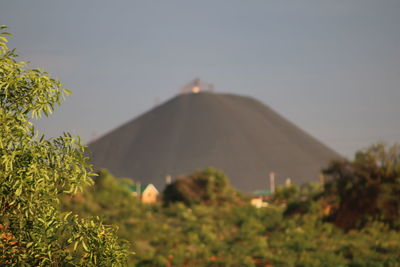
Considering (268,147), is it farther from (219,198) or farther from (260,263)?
(260,263)

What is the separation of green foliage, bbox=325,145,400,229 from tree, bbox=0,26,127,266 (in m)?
22.7

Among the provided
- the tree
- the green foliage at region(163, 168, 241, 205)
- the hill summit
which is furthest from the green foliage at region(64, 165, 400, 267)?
the hill summit

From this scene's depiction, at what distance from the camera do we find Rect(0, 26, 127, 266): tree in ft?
27.1

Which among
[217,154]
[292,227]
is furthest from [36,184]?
[217,154]

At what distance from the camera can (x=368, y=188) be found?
29.5 meters

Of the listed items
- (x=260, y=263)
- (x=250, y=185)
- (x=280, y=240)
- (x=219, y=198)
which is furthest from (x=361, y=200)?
(x=250, y=185)

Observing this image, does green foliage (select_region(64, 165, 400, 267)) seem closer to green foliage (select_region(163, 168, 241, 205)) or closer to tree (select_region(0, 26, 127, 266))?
green foliage (select_region(163, 168, 241, 205))

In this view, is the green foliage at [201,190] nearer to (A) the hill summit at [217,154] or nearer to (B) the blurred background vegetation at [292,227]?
(B) the blurred background vegetation at [292,227]

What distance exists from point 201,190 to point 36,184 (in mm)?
37882

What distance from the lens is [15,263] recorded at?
27.3 ft

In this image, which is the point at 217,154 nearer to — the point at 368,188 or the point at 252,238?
the point at 368,188

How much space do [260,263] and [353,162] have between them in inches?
441

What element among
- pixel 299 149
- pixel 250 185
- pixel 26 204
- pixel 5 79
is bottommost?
pixel 26 204

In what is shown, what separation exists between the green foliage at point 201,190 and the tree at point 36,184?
35.3 m
